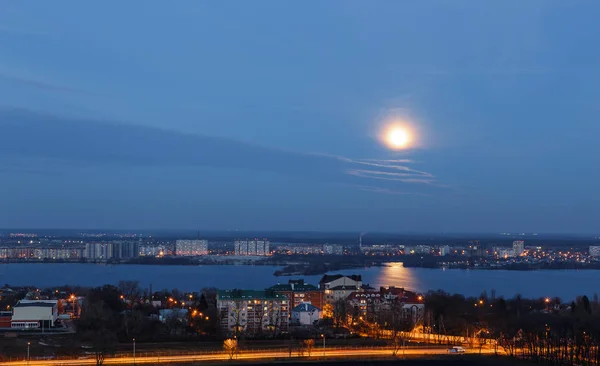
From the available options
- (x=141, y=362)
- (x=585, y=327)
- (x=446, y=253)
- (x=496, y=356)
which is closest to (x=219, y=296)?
(x=141, y=362)

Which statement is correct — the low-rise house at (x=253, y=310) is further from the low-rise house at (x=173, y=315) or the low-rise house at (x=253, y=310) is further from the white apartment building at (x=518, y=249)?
the white apartment building at (x=518, y=249)

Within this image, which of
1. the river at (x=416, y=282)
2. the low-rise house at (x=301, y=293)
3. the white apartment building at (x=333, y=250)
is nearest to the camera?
the low-rise house at (x=301, y=293)

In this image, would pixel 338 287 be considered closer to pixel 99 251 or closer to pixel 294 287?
pixel 294 287

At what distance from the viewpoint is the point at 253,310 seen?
12.7 metres

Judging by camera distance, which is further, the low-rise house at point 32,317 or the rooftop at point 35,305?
the rooftop at point 35,305

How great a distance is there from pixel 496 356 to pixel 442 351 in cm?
78

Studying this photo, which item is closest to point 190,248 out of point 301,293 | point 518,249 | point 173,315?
point 518,249

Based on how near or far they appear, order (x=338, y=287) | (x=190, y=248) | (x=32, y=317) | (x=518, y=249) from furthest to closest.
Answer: (x=190, y=248), (x=518, y=249), (x=338, y=287), (x=32, y=317)

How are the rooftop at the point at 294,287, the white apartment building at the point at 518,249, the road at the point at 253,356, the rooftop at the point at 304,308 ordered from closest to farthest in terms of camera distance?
the road at the point at 253,356
the rooftop at the point at 304,308
the rooftop at the point at 294,287
the white apartment building at the point at 518,249

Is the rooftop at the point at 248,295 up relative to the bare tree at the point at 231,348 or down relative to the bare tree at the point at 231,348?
up

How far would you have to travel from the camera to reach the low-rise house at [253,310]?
1238cm

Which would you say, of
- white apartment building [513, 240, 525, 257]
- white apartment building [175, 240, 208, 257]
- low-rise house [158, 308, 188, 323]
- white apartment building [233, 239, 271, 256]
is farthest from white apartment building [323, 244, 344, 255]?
low-rise house [158, 308, 188, 323]

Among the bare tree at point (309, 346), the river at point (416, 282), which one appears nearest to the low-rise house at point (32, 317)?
the bare tree at point (309, 346)

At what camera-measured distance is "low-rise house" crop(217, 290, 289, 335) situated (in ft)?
40.6
